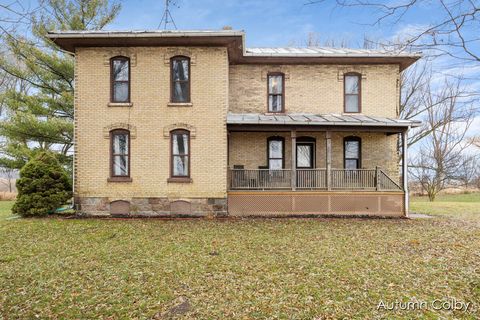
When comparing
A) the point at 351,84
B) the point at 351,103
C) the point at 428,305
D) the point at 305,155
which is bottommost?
the point at 428,305

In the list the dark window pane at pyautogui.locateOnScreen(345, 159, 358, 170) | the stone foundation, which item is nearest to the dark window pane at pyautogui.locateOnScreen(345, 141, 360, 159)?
the dark window pane at pyautogui.locateOnScreen(345, 159, 358, 170)

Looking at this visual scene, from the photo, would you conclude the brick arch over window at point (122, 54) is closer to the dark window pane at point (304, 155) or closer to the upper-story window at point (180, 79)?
the upper-story window at point (180, 79)

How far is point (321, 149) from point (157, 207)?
7.83 metres

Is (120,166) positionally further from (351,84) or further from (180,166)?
(351,84)

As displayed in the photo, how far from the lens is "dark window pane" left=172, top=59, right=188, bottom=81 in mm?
12148

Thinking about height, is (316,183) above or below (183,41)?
below

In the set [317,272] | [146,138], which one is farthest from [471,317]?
[146,138]

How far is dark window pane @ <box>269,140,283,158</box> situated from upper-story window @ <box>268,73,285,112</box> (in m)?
1.51

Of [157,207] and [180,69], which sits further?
[180,69]

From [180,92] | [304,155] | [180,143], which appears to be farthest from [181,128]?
[304,155]

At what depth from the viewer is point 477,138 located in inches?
1025

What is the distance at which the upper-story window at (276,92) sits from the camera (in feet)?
46.2

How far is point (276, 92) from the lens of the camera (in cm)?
1411

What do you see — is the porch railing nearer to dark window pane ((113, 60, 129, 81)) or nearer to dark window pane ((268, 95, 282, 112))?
dark window pane ((268, 95, 282, 112))
